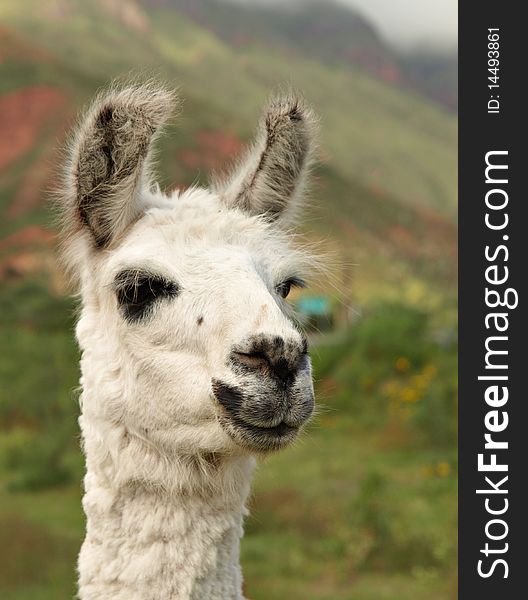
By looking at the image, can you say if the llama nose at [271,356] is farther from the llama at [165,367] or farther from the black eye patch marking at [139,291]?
the black eye patch marking at [139,291]

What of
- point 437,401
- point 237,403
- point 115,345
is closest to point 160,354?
point 115,345

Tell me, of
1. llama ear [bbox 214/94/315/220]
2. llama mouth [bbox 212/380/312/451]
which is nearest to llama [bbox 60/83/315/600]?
llama mouth [bbox 212/380/312/451]

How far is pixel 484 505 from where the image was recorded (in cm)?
514

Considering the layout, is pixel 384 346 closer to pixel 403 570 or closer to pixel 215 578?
pixel 403 570

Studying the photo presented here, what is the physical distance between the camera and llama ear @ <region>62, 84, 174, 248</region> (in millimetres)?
3057

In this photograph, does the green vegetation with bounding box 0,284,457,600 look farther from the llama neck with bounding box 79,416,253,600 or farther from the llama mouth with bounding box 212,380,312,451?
the llama mouth with bounding box 212,380,312,451

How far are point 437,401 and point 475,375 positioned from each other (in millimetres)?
7712

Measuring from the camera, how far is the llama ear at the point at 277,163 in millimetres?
3512

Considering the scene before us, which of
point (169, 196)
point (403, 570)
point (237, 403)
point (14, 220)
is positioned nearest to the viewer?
point (237, 403)

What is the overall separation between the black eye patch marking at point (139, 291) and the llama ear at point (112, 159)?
0.96 ft

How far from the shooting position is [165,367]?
296cm

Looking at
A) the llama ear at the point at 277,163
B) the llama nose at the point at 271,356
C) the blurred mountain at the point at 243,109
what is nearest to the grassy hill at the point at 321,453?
the llama ear at the point at 277,163

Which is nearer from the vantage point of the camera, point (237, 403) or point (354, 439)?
point (237, 403)

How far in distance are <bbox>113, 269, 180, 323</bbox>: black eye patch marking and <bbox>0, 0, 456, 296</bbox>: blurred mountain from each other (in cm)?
70
